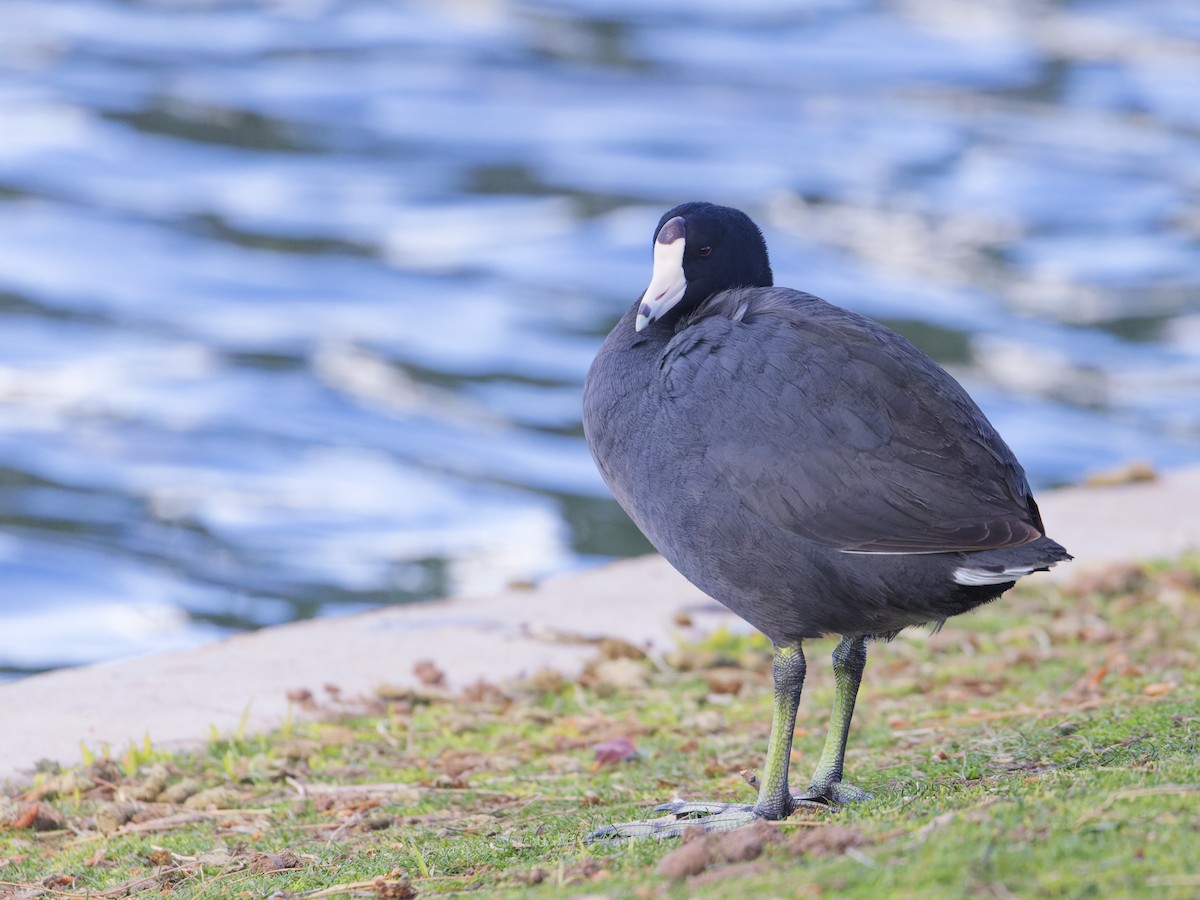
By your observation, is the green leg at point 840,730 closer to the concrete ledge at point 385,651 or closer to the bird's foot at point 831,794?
the bird's foot at point 831,794

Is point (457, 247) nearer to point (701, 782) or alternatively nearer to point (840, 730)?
point (701, 782)

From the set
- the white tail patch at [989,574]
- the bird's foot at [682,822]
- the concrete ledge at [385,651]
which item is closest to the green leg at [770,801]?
the bird's foot at [682,822]

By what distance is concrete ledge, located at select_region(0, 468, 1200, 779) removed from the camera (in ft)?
13.6

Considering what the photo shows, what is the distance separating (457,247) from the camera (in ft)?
37.9

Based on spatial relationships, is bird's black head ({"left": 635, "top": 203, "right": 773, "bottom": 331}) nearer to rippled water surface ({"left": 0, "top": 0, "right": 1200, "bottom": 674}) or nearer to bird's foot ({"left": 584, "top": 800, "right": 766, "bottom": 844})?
bird's foot ({"left": 584, "top": 800, "right": 766, "bottom": 844})

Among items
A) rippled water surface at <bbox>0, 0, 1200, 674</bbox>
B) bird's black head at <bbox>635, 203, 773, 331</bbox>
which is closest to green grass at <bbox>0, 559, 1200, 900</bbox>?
bird's black head at <bbox>635, 203, 773, 331</bbox>

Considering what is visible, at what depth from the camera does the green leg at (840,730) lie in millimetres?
3178

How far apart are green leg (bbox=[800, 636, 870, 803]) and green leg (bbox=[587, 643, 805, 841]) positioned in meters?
0.09

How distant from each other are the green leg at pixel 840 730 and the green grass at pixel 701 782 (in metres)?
0.08

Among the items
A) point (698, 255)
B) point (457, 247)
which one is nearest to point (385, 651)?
point (698, 255)

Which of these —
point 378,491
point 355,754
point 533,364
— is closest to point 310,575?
point 378,491

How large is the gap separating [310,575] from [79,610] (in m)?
0.97

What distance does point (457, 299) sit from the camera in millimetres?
10516

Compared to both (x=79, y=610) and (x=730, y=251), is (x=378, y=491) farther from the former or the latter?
(x=730, y=251)
